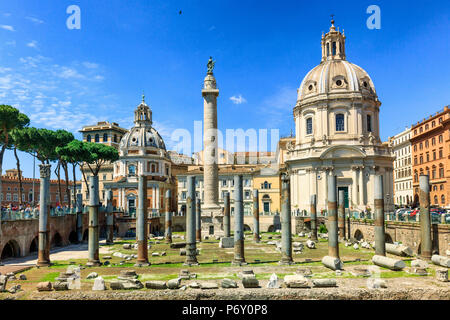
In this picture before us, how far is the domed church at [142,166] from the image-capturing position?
2509 inches

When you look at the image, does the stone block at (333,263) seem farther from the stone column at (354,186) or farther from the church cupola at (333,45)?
the church cupola at (333,45)

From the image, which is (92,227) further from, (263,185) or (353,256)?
(263,185)

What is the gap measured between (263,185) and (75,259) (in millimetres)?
35205

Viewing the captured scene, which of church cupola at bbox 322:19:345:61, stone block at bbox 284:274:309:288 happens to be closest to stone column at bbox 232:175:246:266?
stone block at bbox 284:274:309:288

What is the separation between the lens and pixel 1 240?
951 inches

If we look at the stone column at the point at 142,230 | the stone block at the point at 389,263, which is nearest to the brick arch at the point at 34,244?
the stone column at the point at 142,230

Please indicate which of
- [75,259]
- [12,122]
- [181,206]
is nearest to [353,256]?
[75,259]

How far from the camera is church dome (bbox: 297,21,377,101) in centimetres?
4734

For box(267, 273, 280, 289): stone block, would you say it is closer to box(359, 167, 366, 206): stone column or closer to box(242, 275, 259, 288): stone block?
box(242, 275, 259, 288): stone block

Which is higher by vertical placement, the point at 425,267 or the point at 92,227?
the point at 92,227

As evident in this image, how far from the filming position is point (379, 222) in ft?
70.1

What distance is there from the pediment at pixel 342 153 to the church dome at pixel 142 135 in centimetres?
3365

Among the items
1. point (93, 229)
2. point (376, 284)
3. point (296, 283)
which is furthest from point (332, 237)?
point (93, 229)

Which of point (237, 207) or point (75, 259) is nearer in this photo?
point (237, 207)
